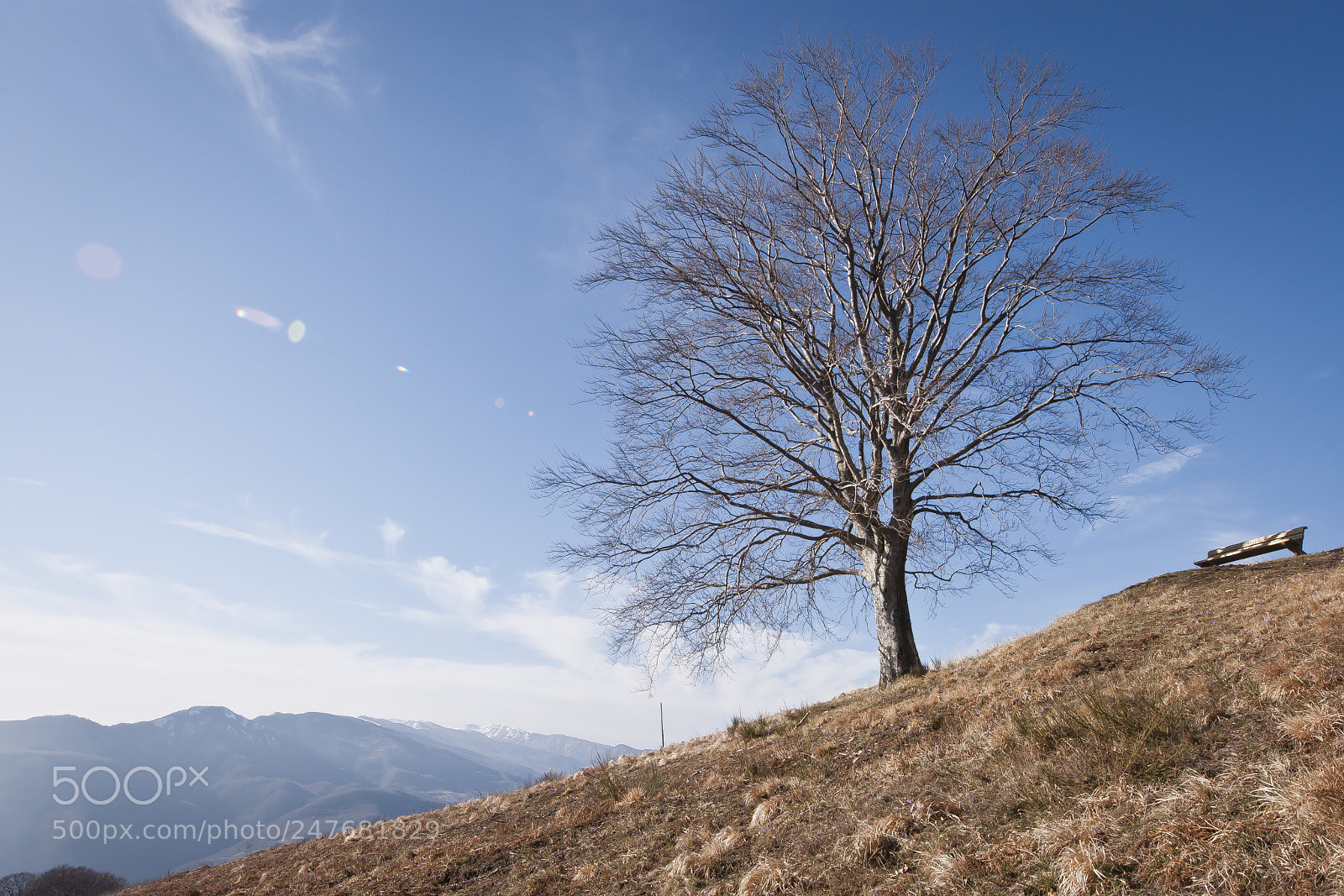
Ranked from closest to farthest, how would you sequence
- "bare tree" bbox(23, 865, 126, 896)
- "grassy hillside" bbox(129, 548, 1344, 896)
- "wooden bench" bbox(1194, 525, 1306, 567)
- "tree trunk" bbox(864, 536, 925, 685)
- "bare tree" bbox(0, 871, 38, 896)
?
"grassy hillside" bbox(129, 548, 1344, 896), "tree trunk" bbox(864, 536, 925, 685), "wooden bench" bbox(1194, 525, 1306, 567), "bare tree" bbox(23, 865, 126, 896), "bare tree" bbox(0, 871, 38, 896)

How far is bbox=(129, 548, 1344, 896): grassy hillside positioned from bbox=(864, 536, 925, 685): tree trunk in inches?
29.2

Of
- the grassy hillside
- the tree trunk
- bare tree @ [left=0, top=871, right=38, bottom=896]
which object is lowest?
bare tree @ [left=0, top=871, right=38, bottom=896]

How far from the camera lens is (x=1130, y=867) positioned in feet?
10.9

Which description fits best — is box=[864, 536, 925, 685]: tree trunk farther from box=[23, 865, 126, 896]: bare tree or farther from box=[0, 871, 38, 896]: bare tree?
box=[0, 871, 38, 896]: bare tree

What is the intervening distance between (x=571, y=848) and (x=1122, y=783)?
5291mm

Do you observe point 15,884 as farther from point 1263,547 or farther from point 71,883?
point 1263,547

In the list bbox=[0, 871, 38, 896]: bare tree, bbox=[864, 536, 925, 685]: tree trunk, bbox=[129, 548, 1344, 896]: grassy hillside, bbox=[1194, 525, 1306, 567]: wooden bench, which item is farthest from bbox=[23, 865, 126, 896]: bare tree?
bbox=[1194, 525, 1306, 567]: wooden bench

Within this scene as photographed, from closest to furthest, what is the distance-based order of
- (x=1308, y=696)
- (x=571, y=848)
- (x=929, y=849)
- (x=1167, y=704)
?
(x=929, y=849)
(x=1308, y=696)
(x=1167, y=704)
(x=571, y=848)

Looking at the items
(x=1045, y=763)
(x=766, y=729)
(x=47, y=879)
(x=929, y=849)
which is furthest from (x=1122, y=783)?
(x=47, y=879)

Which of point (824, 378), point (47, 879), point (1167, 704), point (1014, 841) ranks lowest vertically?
point (47, 879)

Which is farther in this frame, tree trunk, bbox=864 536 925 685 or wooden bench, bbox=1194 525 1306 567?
wooden bench, bbox=1194 525 1306 567

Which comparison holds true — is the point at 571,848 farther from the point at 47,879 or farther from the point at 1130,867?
the point at 47,879

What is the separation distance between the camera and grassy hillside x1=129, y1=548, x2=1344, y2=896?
11.1 feet

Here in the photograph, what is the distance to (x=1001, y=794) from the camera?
181 inches
